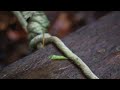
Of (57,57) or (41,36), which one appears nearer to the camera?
(57,57)

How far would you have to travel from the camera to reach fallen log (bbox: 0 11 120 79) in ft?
3.18

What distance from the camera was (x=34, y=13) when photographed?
A: 134cm

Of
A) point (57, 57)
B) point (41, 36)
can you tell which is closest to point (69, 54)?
point (57, 57)

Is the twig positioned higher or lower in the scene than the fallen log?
higher

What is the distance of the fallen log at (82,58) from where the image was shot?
0.97m

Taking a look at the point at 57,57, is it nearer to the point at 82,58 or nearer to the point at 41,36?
the point at 82,58

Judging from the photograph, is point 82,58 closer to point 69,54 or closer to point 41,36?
point 69,54

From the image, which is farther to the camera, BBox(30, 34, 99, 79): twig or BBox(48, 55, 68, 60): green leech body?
BBox(48, 55, 68, 60): green leech body

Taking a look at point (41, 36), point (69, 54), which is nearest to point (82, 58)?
point (69, 54)

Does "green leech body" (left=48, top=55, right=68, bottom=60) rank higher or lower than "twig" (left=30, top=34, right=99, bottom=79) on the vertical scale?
lower

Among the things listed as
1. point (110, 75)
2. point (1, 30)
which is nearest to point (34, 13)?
point (110, 75)

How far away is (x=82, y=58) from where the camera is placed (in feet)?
3.42
